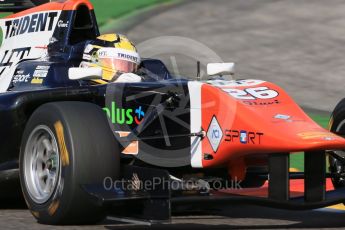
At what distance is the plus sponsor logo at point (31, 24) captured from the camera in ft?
28.7

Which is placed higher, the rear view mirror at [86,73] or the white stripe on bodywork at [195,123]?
the rear view mirror at [86,73]

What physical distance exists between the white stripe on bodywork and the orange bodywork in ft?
0.13

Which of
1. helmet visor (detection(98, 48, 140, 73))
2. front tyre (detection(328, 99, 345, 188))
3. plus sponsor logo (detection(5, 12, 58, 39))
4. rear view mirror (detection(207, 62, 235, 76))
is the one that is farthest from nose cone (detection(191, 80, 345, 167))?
plus sponsor logo (detection(5, 12, 58, 39))

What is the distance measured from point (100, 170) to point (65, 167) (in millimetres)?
240

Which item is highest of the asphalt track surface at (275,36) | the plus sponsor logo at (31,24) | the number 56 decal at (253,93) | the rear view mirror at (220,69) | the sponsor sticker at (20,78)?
the plus sponsor logo at (31,24)

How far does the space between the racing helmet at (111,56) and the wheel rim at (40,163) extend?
1.22 metres

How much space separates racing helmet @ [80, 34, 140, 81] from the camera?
8.01 m

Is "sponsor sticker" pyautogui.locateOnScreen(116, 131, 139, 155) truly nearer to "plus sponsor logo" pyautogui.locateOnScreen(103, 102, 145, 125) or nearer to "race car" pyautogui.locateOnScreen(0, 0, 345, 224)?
"race car" pyautogui.locateOnScreen(0, 0, 345, 224)

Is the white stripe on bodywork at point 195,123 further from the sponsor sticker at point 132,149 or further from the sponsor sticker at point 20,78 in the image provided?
the sponsor sticker at point 20,78

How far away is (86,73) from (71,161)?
43.9 inches

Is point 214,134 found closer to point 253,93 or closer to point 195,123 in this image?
point 195,123

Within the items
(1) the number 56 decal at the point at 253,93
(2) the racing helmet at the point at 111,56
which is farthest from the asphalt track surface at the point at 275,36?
(1) the number 56 decal at the point at 253,93

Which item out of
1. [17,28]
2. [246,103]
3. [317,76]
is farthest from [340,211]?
[317,76]

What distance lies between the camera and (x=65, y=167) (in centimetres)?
637
